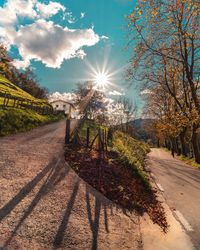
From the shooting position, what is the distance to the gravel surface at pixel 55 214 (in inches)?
157

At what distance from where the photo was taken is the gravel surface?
398 cm

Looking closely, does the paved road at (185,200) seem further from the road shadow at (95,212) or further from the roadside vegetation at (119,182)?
the road shadow at (95,212)

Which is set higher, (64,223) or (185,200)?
(64,223)

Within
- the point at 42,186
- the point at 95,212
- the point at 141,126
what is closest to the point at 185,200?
the point at 95,212

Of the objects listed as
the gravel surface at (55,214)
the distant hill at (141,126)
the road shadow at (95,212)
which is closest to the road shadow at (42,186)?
the gravel surface at (55,214)

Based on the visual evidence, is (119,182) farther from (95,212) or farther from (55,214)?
(55,214)

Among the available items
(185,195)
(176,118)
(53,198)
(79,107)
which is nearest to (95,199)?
(53,198)

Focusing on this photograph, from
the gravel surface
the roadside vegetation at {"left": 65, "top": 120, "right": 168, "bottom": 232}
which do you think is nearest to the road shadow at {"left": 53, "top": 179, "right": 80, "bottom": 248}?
the gravel surface

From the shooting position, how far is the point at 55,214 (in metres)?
4.88

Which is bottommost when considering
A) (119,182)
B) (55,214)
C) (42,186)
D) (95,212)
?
(95,212)

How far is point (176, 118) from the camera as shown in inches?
664

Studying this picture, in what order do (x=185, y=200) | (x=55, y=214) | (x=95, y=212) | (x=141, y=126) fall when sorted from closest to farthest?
(x=55, y=214)
(x=95, y=212)
(x=185, y=200)
(x=141, y=126)

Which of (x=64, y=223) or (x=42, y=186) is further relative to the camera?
(x=42, y=186)

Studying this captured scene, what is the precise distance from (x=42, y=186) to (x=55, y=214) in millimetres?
1579
